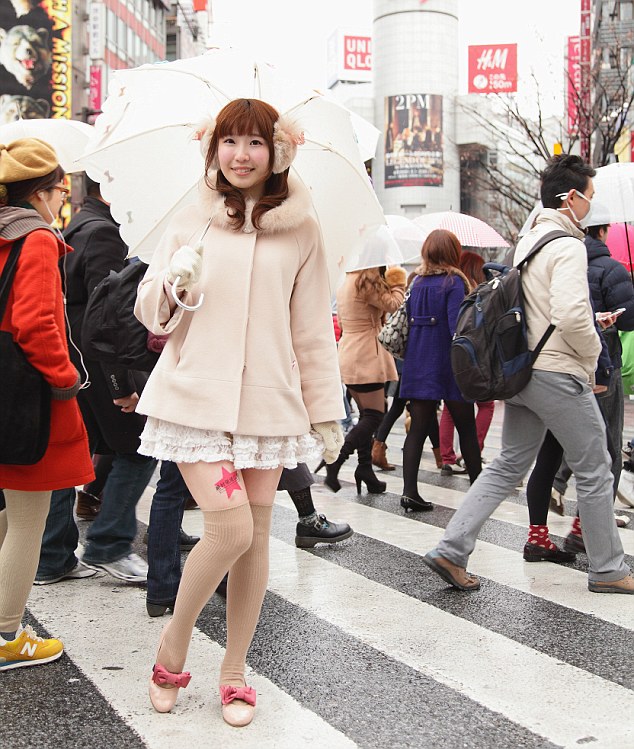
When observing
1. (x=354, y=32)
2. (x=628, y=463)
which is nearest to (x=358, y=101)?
(x=354, y=32)

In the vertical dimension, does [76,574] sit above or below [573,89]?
below

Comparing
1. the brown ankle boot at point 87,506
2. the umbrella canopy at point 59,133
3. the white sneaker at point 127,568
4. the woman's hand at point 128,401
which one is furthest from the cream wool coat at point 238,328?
the brown ankle boot at point 87,506

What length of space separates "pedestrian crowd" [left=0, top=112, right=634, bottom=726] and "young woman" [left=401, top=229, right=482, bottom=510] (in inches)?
82.6

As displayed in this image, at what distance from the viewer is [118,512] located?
5129 mm

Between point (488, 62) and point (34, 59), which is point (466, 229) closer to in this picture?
point (34, 59)

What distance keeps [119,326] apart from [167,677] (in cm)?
165

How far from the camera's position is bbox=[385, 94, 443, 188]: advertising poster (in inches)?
3329

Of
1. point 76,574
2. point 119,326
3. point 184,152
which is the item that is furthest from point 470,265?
point 184,152

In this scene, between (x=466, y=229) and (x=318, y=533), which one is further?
(x=466, y=229)

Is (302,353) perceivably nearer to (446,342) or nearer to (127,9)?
(446,342)

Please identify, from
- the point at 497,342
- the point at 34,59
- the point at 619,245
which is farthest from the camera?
the point at 34,59

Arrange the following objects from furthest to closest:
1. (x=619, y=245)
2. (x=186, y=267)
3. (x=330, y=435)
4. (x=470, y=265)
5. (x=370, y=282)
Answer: (x=470, y=265) → (x=619, y=245) → (x=370, y=282) → (x=330, y=435) → (x=186, y=267)

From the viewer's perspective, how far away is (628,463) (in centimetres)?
796

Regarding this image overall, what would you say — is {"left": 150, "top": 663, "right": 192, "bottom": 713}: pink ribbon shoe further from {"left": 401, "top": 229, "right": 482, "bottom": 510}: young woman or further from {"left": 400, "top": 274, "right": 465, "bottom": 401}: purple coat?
{"left": 400, "top": 274, "right": 465, "bottom": 401}: purple coat
